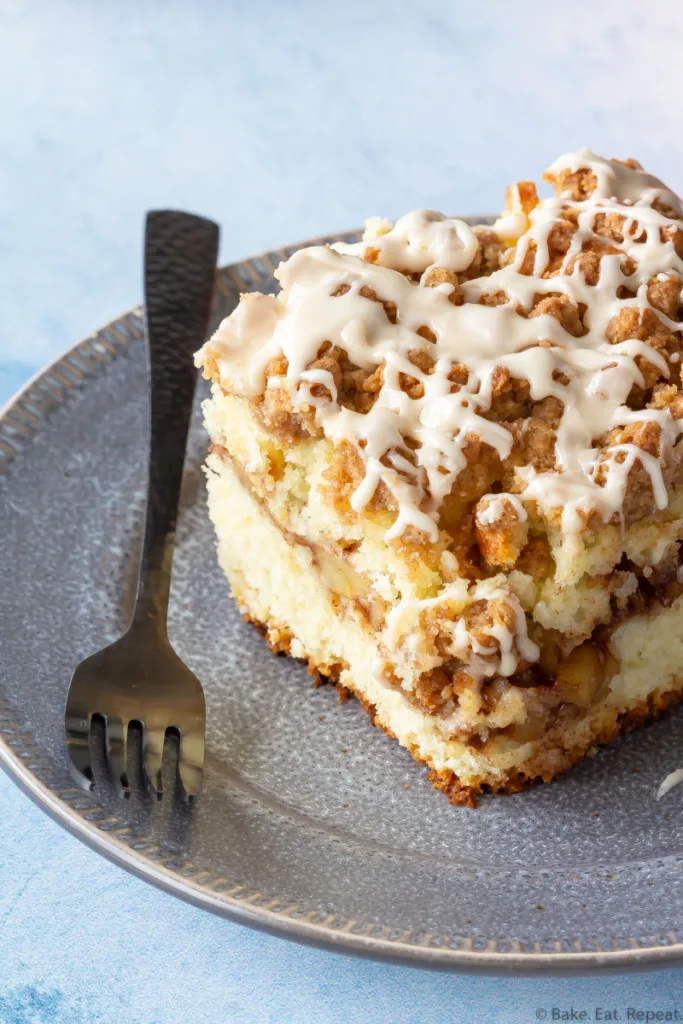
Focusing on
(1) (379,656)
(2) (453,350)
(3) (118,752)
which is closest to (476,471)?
(2) (453,350)

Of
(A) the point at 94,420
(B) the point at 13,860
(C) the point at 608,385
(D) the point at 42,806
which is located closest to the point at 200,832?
(D) the point at 42,806

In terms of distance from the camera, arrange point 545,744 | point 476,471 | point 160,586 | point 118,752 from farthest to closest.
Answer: point 160,586, point 545,744, point 118,752, point 476,471

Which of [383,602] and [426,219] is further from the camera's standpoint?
[426,219]

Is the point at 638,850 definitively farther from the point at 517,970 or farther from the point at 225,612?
the point at 225,612

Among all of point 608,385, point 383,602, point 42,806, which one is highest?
point 608,385

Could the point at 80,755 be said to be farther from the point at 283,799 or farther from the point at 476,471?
the point at 476,471

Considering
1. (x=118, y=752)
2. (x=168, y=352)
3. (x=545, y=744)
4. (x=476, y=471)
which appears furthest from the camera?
(x=168, y=352)
